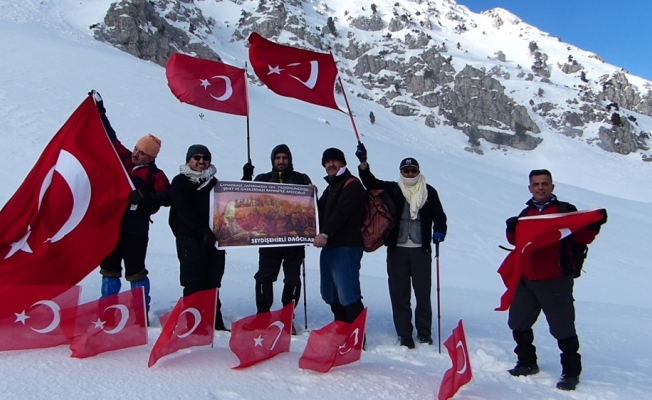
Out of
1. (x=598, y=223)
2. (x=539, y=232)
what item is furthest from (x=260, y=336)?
(x=598, y=223)

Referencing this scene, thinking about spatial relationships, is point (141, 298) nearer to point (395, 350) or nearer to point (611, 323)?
point (395, 350)

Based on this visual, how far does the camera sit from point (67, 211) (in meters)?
4.04

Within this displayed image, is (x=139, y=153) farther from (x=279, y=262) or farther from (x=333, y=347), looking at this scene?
(x=333, y=347)

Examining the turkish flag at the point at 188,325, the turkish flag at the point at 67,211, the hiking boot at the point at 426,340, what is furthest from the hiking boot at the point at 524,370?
the turkish flag at the point at 67,211

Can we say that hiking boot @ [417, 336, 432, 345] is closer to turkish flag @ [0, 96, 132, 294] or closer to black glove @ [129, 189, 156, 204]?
black glove @ [129, 189, 156, 204]

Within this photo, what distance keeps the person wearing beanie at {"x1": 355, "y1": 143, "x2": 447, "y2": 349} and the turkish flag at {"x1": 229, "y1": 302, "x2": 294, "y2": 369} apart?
138cm

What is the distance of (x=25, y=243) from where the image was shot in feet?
12.8

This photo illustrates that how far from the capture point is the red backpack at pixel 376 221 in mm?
4527

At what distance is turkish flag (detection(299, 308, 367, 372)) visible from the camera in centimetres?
324

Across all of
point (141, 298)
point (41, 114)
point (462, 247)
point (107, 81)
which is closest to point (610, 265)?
point (462, 247)

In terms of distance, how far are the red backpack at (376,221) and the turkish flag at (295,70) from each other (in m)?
1.62

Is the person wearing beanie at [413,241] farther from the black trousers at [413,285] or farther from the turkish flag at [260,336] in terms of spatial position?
the turkish flag at [260,336]

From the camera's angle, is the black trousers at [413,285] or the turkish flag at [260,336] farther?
the black trousers at [413,285]

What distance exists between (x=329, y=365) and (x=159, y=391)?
1082 mm
